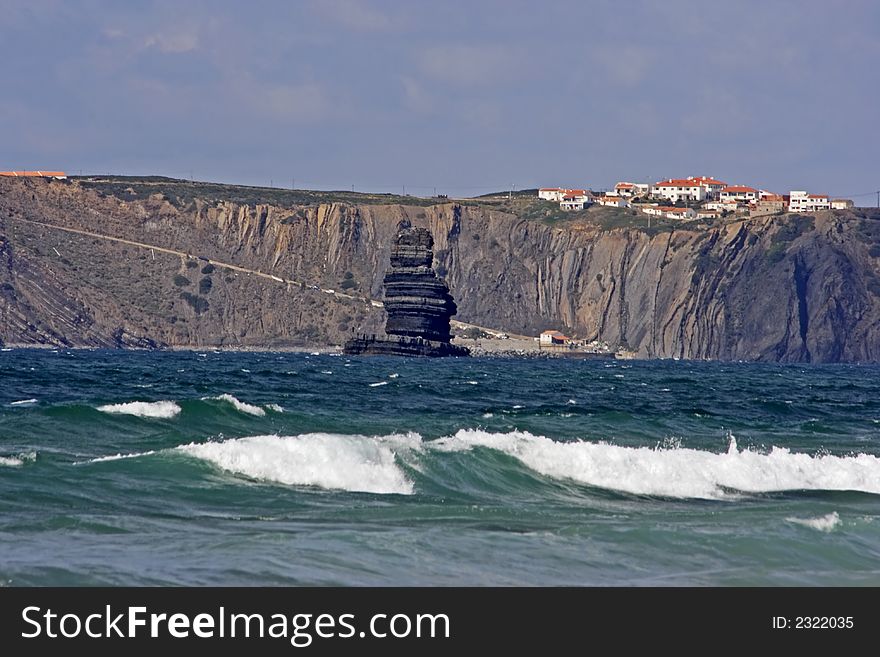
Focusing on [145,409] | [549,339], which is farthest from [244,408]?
[549,339]

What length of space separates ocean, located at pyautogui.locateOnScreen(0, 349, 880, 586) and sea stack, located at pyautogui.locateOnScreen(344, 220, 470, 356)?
121 meters

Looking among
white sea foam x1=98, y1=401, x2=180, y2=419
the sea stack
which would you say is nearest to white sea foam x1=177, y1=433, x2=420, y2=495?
white sea foam x1=98, y1=401, x2=180, y2=419

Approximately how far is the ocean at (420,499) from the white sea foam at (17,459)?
105 millimetres

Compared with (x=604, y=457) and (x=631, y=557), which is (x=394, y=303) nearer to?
(x=604, y=457)

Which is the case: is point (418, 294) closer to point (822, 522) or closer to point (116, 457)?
point (116, 457)

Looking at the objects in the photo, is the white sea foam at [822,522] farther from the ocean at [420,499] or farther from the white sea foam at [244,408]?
the white sea foam at [244,408]

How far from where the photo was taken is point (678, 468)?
105 ft

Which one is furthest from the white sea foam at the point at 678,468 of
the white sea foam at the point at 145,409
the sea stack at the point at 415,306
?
the sea stack at the point at 415,306

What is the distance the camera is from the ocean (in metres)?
18.9

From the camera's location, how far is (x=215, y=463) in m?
28.7

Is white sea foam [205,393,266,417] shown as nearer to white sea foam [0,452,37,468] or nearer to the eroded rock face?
white sea foam [0,452,37,468]
